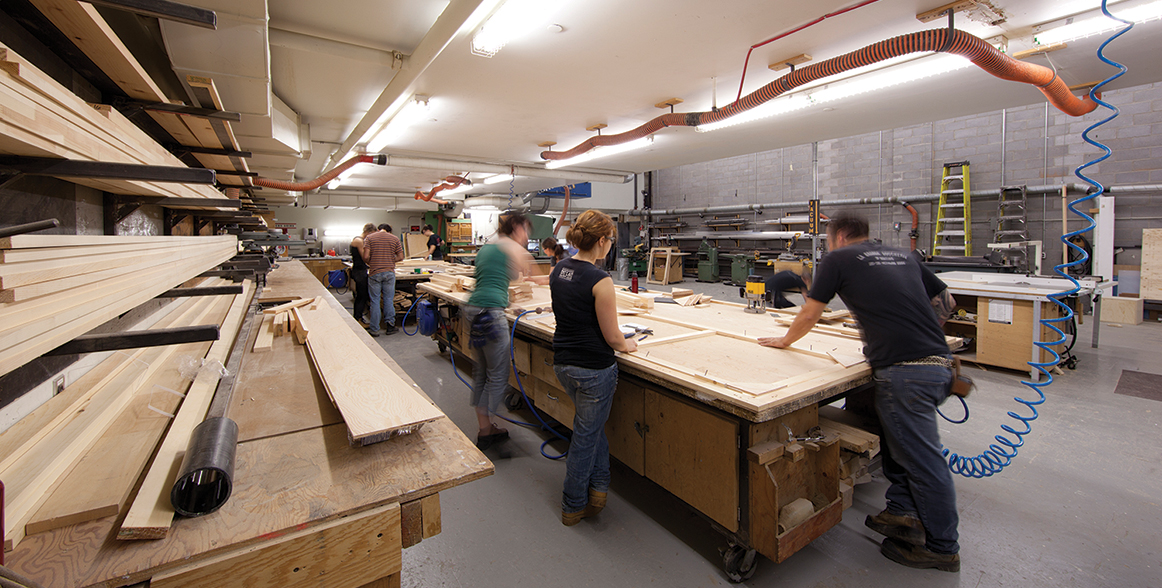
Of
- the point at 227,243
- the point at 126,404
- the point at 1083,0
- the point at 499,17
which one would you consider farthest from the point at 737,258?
the point at 126,404

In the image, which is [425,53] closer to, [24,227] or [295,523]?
[24,227]

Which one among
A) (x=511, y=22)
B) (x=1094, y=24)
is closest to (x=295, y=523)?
(x=511, y=22)

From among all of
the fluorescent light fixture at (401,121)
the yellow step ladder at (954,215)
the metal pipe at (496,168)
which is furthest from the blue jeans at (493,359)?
the yellow step ladder at (954,215)

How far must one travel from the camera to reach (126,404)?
4.76ft

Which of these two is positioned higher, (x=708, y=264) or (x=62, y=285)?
(x=708, y=264)

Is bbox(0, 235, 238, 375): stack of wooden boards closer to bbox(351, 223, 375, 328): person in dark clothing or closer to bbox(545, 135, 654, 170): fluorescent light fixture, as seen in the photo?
bbox(545, 135, 654, 170): fluorescent light fixture

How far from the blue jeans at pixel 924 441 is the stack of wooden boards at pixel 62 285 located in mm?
2550

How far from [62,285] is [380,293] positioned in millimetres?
5895

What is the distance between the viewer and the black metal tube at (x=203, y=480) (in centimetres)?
97

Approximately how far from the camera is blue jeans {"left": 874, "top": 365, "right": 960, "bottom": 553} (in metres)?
1.97

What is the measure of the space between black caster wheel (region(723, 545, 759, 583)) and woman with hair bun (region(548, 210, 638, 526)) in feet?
2.17

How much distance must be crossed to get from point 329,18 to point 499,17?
3.98 feet

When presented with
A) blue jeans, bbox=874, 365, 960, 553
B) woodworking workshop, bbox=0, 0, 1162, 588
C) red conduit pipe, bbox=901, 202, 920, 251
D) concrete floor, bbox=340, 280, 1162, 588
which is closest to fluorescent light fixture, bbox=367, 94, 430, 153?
woodworking workshop, bbox=0, 0, 1162, 588

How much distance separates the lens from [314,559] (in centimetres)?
98
